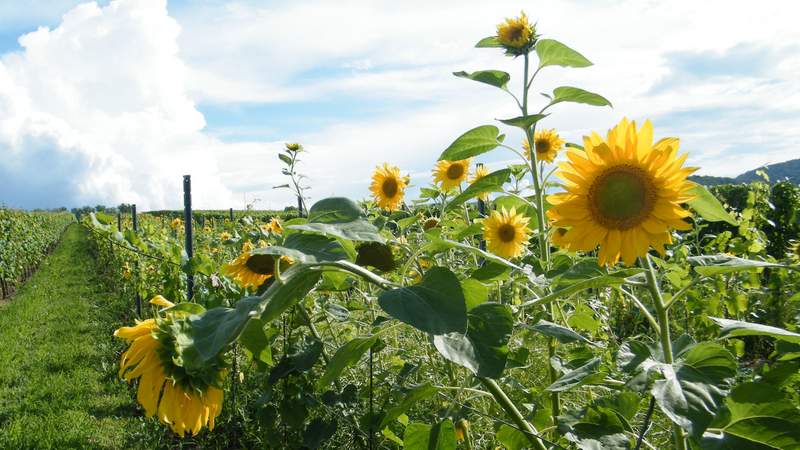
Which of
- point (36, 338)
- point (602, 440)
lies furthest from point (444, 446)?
point (36, 338)

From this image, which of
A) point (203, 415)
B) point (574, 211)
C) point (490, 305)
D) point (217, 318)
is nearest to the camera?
point (217, 318)

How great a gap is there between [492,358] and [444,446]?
0.35 metres

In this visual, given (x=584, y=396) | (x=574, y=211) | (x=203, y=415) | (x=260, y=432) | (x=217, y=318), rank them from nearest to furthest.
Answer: (x=217, y=318) < (x=203, y=415) < (x=574, y=211) < (x=584, y=396) < (x=260, y=432)

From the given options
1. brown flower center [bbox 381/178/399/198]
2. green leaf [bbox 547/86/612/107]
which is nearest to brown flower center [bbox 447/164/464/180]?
brown flower center [bbox 381/178/399/198]

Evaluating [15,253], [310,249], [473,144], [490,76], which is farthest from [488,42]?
[15,253]

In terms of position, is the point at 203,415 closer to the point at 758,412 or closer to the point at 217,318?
the point at 217,318

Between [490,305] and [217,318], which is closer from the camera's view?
[217,318]

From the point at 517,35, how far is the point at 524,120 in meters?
0.86

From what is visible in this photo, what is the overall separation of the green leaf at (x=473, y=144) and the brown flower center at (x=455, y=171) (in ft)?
6.13

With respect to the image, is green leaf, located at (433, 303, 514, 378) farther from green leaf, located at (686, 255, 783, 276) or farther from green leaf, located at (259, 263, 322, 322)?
green leaf, located at (686, 255, 783, 276)

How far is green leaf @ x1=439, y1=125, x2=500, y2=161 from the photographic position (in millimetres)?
1528

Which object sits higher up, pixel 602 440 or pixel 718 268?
pixel 718 268

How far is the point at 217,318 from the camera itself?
29.7 inches

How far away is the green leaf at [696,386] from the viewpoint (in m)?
0.77
